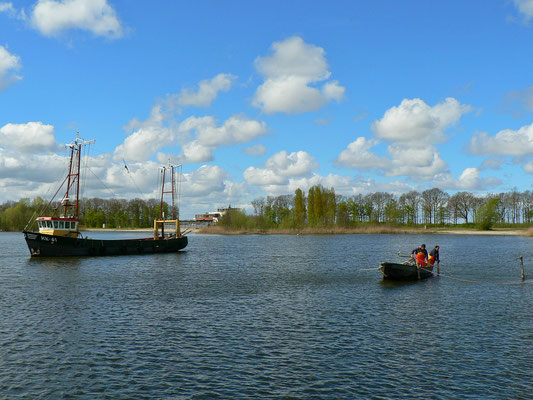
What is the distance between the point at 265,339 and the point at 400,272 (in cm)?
2170

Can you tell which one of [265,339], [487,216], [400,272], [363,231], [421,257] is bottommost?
[265,339]

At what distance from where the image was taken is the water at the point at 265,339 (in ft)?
48.0

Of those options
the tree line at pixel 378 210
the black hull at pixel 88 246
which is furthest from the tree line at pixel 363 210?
the black hull at pixel 88 246

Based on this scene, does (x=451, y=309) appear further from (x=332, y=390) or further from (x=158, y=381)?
(x=158, y=381)

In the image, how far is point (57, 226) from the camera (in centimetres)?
6081

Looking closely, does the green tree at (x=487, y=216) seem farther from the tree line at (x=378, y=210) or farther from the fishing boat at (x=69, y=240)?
the fishing boat at (x=69, y=240)

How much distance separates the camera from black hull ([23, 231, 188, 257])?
5981cm

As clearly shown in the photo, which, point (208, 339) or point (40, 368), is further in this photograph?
point (208, 339)

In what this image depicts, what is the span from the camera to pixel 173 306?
27859mm

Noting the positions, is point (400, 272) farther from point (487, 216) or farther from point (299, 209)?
point (487, 216)

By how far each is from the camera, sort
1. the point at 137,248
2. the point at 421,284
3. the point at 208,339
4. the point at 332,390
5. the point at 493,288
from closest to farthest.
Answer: the point at 332,390 → the point at 208,339 → the point at 493,288 → the point at 421,284 → the point at 137,248

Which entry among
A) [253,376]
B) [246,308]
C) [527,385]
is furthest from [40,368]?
[527,385]

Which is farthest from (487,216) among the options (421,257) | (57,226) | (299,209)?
(57,226)

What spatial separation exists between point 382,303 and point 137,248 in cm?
5025
